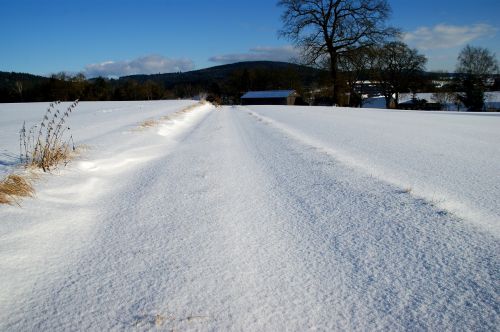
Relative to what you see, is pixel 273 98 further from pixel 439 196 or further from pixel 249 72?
pixel 439 196

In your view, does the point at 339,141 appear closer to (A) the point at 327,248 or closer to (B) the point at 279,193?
(B) the point at 279,193

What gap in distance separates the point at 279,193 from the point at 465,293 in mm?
1610

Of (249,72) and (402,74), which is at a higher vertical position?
(249,72)

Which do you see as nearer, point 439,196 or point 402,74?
point 439,196

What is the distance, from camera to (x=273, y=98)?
213ft

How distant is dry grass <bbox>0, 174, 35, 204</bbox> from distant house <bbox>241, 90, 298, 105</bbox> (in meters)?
62.1

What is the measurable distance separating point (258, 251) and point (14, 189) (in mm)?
1956

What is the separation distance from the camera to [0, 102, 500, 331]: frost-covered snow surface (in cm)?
128

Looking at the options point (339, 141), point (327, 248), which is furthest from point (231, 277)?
point (339, 141)

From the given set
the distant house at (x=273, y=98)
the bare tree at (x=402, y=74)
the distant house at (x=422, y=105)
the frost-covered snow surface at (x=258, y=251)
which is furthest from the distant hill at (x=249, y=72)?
the frost-covered snow surface at (x=258, y=251)

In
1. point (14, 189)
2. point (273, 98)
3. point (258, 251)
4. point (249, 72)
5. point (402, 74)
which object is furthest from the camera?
point (249, 72)

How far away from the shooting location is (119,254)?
179cm

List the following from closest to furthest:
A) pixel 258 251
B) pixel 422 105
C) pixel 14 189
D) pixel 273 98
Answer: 1. pixel 258 251
2. pixel 14 189
3. pixel 422 105
4. pixel 273 98

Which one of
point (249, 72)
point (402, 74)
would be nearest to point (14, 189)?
point (402, 74)
